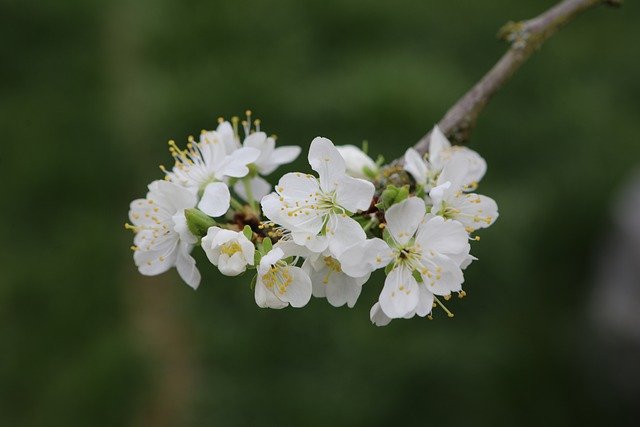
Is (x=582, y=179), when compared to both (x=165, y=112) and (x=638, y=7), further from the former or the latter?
(x=165, y=112)

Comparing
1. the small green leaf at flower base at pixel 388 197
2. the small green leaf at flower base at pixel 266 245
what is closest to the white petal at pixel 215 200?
the small green leaf at flower base at pixel 266 245

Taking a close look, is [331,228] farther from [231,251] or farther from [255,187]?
[255,187]

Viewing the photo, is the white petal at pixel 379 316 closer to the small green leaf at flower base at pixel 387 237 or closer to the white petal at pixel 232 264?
the small green leaf at flower base at pixel 387 237

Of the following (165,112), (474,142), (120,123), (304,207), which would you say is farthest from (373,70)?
(304,207)

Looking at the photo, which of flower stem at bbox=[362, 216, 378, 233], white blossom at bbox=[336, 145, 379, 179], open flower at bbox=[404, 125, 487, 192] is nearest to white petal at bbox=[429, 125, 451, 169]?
open flower at bbox=[404, 125, 487, 192]

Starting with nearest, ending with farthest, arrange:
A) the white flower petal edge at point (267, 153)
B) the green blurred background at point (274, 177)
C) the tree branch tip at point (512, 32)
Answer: the white flower petal edge at point (267, 153) < the tree branch tip at point (512, 32) < the green blurred background at point (274, 177)

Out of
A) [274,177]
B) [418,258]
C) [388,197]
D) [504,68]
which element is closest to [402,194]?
[388,197]

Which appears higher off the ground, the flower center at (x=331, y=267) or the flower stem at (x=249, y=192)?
the flower stem at (x=249, y=192)

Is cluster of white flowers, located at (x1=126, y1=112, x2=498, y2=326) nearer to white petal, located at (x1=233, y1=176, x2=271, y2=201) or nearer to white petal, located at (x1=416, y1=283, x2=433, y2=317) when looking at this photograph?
white petal, located at (x1=416, y1=283, x2=433, y2=317)

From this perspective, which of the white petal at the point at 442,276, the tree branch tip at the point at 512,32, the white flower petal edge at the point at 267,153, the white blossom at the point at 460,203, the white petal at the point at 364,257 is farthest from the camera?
the tree branch tip at the point at 512,32
